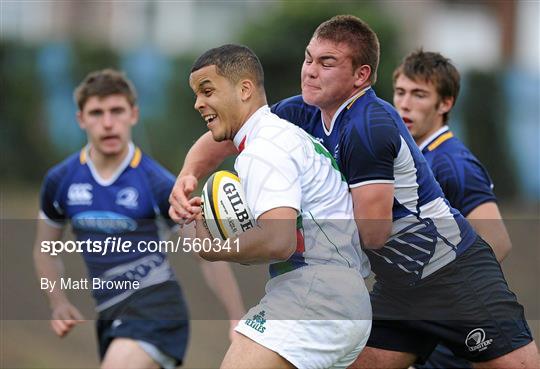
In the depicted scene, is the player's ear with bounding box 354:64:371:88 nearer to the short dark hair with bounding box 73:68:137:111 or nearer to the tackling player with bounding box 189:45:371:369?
the tackling player with bounding box 189:45:371:369

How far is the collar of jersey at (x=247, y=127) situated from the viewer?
4504 millimetres

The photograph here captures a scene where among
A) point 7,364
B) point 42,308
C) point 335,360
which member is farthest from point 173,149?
point 335,360

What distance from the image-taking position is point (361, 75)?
4812 millimetres

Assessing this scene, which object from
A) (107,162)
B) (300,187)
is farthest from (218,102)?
(107,162)

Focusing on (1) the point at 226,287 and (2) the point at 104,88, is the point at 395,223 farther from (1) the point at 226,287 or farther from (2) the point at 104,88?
(2) the point at 104,88

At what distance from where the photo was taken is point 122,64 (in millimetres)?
19781

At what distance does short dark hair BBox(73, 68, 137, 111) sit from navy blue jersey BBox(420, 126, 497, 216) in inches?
88.0

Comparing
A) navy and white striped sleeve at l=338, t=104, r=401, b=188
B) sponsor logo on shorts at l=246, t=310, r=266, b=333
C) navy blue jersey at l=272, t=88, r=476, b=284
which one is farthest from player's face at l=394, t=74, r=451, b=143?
sponsor logo on shorts at l=246, t=310, r=266, b=333

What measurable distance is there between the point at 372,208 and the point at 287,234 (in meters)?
0.56

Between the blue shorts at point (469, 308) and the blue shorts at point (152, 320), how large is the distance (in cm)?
160

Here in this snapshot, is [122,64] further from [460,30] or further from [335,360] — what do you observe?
[335,360]

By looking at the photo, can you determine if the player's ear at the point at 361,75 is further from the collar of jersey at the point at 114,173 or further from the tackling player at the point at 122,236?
the collar of jersey at the point at 114,173

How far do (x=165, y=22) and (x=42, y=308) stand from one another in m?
16.7

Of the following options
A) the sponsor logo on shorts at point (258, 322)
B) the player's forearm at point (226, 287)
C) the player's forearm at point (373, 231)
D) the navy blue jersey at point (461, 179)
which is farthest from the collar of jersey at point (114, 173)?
the sponsor logo on shorts at point (258, 322)
